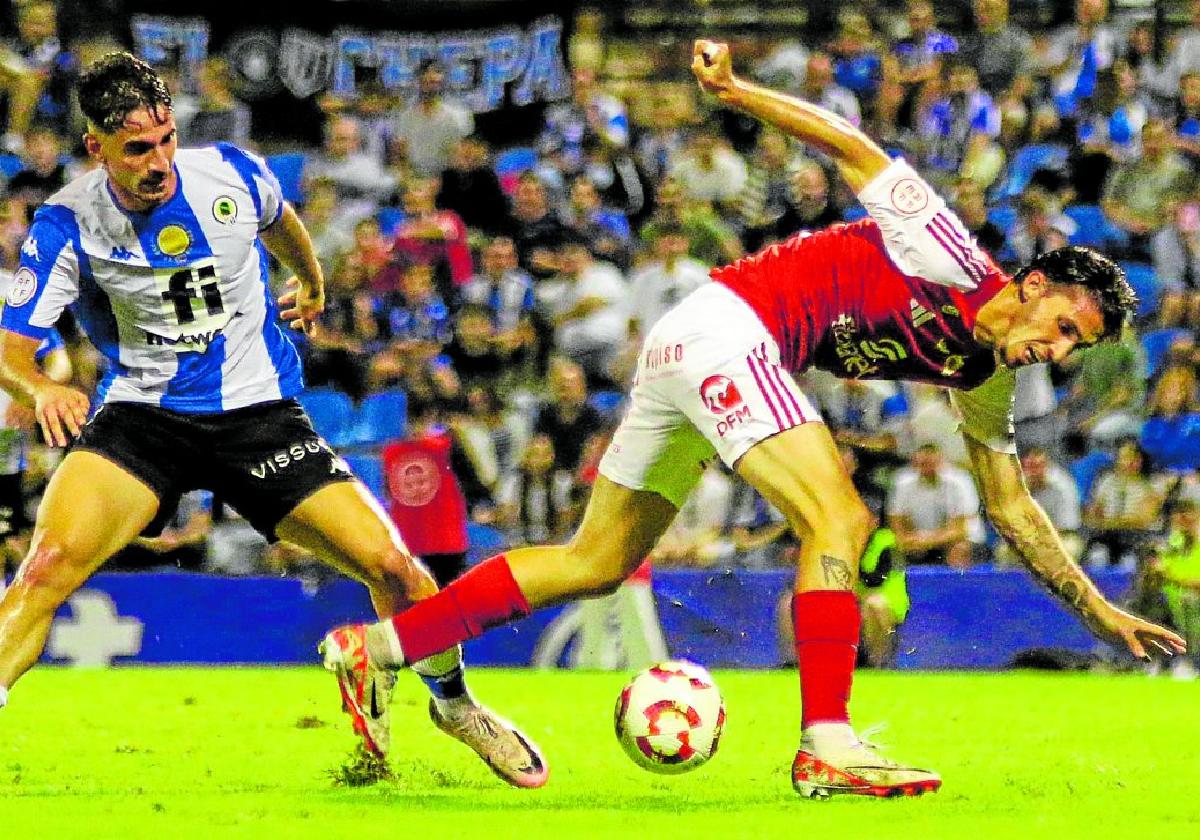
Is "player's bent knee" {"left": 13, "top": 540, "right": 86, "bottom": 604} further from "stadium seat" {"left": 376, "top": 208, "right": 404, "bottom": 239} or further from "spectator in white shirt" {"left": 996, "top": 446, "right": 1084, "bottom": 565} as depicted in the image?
"stadium seat" {"left": 376, "top": 208, "right": 404, "bottom": 239}

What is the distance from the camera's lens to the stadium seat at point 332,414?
12352mm

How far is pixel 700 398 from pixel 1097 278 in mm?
1238

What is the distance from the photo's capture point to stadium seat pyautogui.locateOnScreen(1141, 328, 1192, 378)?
12695mm

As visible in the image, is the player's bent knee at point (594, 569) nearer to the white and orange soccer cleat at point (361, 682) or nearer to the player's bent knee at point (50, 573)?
the white and orange soccer cleat at point (361, 682)

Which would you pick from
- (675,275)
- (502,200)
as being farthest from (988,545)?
(502,200)

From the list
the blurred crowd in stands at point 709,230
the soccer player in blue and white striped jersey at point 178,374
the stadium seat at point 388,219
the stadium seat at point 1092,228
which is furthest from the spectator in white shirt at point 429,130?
the soccer player in blue and white striped jersey at point 178,374

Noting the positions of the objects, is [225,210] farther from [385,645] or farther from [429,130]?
[429,130]

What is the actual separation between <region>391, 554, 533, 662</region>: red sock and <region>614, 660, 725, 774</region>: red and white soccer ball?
0.46m

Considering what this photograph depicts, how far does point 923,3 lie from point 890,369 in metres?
8.93

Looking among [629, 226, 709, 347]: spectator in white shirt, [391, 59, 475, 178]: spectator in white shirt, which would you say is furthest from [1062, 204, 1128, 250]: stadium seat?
[391, 59, 475, 178]: spectator in white shirt

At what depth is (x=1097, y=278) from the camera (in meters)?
5.65

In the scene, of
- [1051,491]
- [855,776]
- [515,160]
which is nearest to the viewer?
[855,776]

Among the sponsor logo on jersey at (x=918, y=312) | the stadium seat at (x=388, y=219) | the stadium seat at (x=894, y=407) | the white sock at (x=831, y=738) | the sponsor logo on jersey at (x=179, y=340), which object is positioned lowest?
the white sock at (x=831, y=738)

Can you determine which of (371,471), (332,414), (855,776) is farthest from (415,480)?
(855,776)
